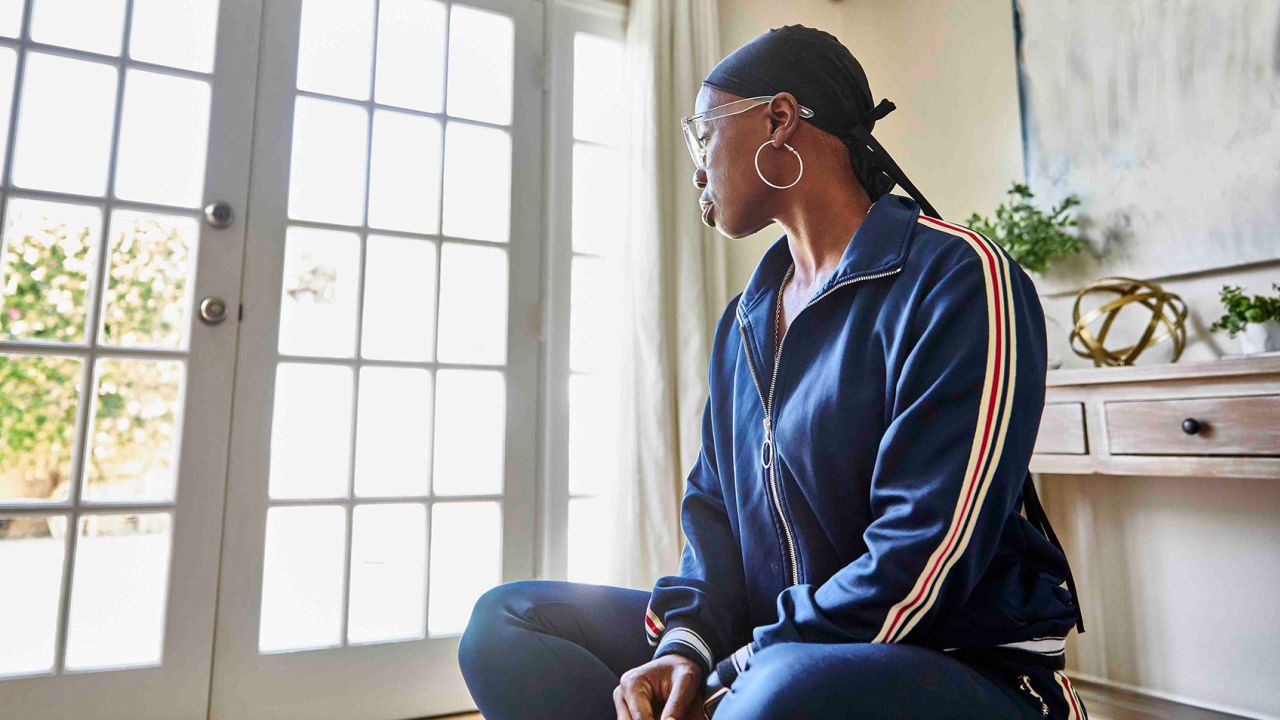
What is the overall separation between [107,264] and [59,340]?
0.20 meters

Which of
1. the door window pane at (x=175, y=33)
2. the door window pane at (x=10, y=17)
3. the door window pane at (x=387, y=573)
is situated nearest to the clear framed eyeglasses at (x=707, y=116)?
the door window pane at (x=387, y=573)

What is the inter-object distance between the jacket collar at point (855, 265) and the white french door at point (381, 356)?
1193 mm

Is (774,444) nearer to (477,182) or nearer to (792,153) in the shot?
(792,153)

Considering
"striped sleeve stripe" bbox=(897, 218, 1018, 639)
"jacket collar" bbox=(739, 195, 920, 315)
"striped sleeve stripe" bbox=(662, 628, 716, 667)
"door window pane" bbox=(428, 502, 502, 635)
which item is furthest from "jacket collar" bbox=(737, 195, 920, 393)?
"door window pane" bbox=(428, 502, 502, 635)

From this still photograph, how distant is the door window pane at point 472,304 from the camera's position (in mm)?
2102

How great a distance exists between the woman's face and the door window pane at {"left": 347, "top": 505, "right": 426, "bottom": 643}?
52.2 inches

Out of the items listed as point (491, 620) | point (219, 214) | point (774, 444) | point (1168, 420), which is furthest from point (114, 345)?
point (1168, 420)

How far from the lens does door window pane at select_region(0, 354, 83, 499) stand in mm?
1645

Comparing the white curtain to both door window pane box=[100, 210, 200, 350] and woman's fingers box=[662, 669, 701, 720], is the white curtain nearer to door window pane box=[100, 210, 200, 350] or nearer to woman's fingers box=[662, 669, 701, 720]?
door window pane box=[100, 210, 200, 350]

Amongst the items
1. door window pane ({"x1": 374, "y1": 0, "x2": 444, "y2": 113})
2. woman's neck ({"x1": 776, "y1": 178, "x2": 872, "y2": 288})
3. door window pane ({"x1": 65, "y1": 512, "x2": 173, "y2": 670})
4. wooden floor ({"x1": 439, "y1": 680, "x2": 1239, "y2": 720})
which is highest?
door window pane ({"x1": 374, "y1": 0, "x2": 444, "y2": 113})

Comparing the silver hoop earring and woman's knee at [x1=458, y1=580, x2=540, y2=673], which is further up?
the silver hoop earring

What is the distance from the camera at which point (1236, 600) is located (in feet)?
5.83

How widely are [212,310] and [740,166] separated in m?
1.41

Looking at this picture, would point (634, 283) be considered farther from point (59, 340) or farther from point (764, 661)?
point (764, 661)
